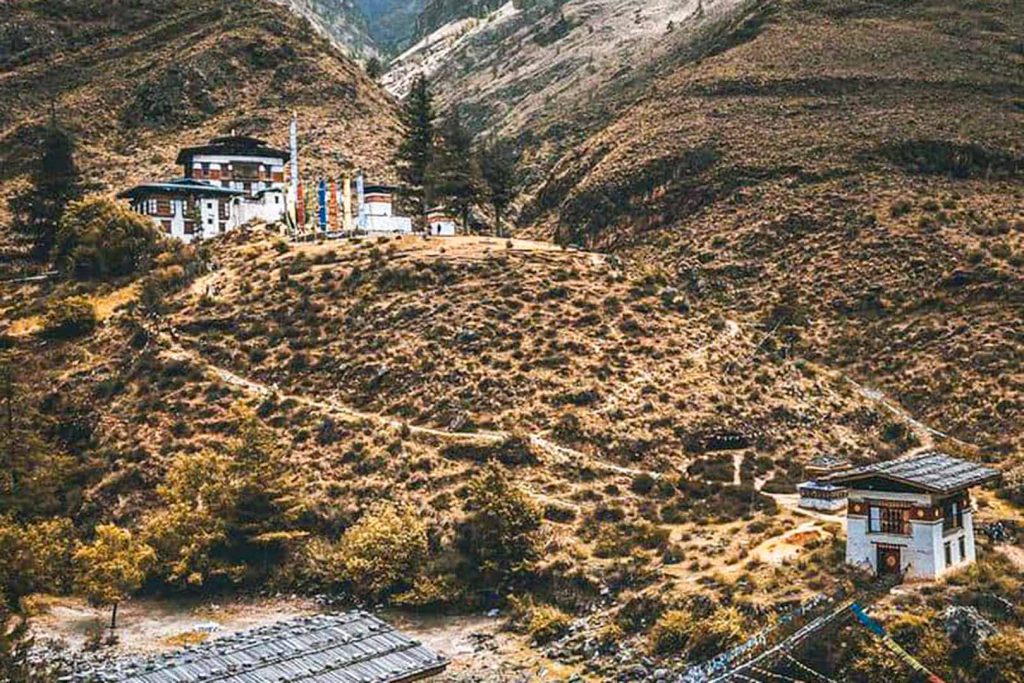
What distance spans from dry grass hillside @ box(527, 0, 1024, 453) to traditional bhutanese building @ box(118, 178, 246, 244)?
27.9 metres

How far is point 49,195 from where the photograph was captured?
83812 millimetres

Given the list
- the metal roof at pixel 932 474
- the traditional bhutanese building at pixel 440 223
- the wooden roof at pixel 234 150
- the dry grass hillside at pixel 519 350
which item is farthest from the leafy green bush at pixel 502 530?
the wooden roof at pixel 234 150

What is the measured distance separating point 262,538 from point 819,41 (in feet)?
279

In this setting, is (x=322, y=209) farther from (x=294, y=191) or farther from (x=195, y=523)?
(x=195, y=523)

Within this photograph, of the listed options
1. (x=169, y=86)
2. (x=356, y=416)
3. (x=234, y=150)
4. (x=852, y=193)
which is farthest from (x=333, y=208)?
(x=169, y=86)

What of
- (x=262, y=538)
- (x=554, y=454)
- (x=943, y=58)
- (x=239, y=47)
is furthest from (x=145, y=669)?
(x=239, y=47)

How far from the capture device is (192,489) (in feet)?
174

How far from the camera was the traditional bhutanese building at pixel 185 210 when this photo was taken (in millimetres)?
87562

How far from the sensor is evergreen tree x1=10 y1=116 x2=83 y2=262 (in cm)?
8331

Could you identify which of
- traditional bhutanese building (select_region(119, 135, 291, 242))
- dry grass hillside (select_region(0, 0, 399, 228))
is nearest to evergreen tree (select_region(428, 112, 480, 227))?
traditional bhutanese building (select_region(119, 135, 291, 242))

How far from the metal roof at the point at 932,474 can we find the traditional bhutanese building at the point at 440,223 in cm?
4571

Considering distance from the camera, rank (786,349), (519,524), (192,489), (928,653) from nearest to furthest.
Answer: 1. (928,653)
2. (519,524)
3. (192,489)
4. (786,349)

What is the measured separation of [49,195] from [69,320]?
17.5 m

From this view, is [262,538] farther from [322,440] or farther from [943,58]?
[943,58]
